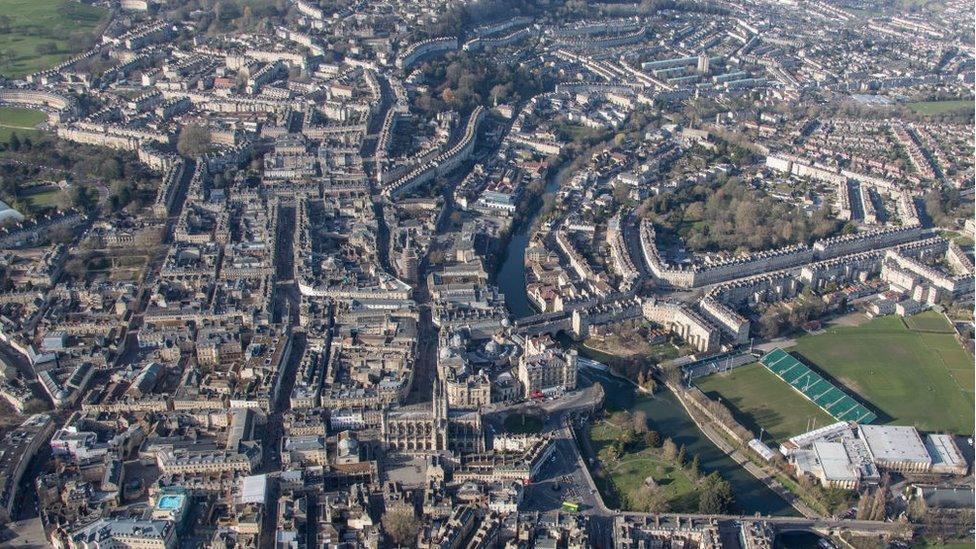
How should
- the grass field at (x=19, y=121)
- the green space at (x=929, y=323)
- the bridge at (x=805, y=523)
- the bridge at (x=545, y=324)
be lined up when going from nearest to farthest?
the bridge at (x=805, y=523)
the bridge at (x=545, y=324)
the green space at (x=929, y=323)
the grass field at (x=19, y=121)

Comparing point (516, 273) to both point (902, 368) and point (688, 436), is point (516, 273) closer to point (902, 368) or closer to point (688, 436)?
point (688, 436)

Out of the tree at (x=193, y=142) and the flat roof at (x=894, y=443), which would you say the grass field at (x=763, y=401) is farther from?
the tree at (x=193, y=142)

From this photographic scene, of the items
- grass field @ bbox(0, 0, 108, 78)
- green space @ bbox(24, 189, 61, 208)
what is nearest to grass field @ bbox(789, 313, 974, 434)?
green space @ bbox(24, 189, 61, 208)

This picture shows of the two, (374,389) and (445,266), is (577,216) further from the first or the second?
(374,389)

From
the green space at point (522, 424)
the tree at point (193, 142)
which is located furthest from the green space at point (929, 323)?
the tree at point (193, 142)

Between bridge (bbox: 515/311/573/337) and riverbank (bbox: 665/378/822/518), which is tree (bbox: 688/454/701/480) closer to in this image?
riverbank (bbox: 665/378/822/518)

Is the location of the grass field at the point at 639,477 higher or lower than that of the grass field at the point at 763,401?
higher

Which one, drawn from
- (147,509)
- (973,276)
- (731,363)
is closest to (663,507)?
(731,363)

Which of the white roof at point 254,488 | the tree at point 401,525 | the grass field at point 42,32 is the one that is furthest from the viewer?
the grass field at point 42,32
